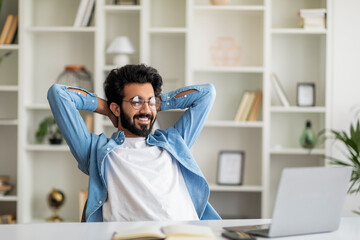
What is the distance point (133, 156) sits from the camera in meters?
1.92

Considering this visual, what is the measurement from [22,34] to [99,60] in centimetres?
59

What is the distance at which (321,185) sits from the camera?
1327 mm

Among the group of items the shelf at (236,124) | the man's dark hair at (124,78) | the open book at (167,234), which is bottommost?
the open book at (167,234)

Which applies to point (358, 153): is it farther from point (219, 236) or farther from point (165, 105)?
point (219, 236)

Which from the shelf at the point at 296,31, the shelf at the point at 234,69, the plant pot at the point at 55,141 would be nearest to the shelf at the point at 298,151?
the shelf at the point at 234,69

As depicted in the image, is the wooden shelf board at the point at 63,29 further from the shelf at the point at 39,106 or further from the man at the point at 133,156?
the man at the point at 133,156

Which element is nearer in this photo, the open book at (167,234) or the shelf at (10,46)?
the open book at (167,234)

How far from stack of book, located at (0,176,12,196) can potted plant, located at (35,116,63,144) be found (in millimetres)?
381

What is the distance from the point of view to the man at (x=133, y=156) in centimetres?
183

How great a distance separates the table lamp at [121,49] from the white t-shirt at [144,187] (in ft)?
5.99

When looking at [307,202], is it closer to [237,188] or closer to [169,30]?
[237,188]

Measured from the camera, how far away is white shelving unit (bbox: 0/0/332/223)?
153 inches

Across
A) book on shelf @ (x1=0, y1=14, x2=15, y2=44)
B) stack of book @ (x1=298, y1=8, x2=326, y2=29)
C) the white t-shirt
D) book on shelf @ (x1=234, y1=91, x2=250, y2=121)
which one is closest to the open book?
the white t-shirt

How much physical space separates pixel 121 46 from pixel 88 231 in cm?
246
